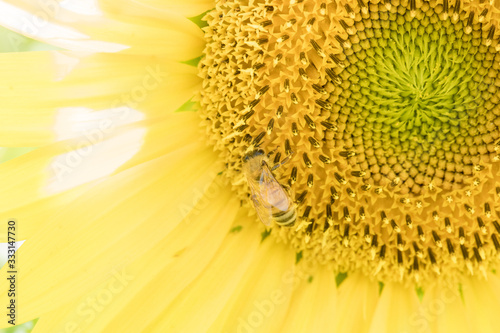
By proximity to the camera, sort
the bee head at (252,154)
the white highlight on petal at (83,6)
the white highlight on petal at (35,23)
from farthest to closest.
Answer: the bee head at (252,154) < the white highlight on petal at (83,6) < the white highlight on petal at (35,23)

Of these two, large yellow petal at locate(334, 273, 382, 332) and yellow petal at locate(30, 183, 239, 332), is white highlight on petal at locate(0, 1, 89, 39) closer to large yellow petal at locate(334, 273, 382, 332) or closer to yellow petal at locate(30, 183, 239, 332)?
yellow petal at locate(30, 183, 239, 332)

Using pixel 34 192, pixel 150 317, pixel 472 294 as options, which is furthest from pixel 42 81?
pixel 472 294

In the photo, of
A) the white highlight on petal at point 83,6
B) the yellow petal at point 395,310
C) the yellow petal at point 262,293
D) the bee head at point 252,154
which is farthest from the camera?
the yellow petal at point 395,310

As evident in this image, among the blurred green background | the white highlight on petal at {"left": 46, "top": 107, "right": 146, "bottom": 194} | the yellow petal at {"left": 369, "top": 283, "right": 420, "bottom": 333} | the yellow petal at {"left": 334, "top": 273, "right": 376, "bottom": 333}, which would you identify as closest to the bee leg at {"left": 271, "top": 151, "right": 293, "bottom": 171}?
the white highlight on petal at {"left": 46, "top": 107, "right": 146, "bottom": 194}

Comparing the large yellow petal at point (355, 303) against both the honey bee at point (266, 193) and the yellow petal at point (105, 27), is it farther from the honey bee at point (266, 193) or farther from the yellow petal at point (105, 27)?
the yellow petal at point (105, 27)

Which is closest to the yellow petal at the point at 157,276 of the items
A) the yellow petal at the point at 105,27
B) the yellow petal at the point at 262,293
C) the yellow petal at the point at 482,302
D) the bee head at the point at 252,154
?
the yellow petal at the point at 262,293

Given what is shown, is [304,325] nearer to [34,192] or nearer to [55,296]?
[55,296]
